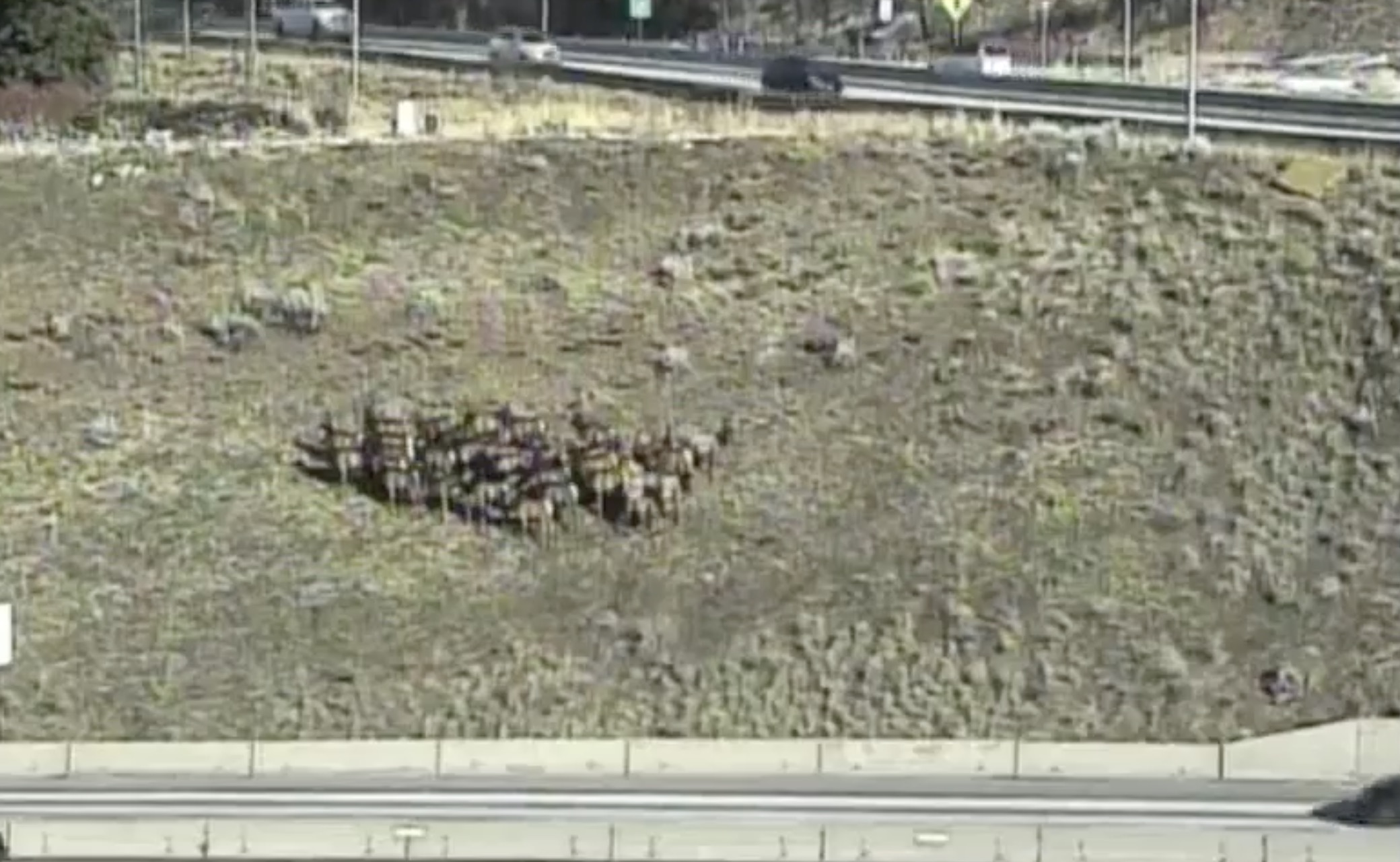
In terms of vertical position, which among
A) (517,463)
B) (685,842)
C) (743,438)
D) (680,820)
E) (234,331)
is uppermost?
(234,331)

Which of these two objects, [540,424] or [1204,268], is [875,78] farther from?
[540,424]

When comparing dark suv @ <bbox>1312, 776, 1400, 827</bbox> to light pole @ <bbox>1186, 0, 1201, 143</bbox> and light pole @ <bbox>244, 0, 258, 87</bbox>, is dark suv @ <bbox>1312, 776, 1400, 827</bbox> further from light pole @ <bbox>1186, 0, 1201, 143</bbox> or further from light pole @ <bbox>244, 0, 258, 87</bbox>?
light pole @ <bbox>244, 0, 258, 87</bbox>

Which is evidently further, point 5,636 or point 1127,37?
point 1127,37

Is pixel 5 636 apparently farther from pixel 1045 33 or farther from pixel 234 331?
pixel 1045 33

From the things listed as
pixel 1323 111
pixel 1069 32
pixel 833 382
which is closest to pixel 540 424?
pixel 833 382

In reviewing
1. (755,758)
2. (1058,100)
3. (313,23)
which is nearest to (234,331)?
(755,758)

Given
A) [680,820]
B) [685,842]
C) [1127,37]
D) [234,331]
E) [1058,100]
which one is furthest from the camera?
[1127,37]

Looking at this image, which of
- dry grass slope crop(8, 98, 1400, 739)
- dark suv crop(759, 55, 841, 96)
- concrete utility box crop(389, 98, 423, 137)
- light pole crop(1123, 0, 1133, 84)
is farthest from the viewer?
light pole crop(1123, 0, 1133, 84)

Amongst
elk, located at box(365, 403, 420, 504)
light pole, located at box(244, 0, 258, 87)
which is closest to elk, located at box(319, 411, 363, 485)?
elk, located at box(365, 403, 420, 504)
